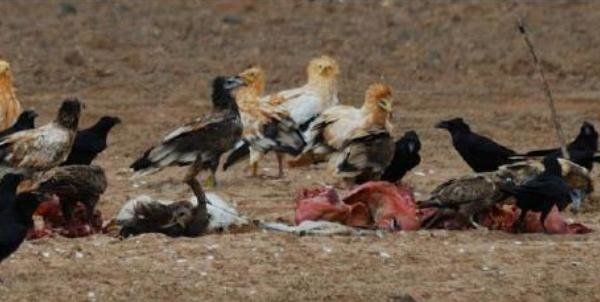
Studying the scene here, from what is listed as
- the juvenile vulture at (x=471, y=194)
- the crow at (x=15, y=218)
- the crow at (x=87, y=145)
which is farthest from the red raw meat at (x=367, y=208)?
the crow at (x=15, y=218)

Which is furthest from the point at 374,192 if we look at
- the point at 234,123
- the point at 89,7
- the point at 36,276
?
the point at 89,7

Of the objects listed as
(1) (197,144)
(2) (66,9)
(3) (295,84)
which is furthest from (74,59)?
(1) (197,144)

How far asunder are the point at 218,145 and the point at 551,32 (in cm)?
1489

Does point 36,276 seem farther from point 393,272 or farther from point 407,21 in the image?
point 407,21

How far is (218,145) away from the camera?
13.4 metres

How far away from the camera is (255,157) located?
55.9 ft

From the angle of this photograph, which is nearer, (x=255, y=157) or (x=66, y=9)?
(x=255, y=157)

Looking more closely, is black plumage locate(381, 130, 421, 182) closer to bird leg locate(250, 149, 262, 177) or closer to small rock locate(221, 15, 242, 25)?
bird leg locate(250, 149, 262, 177)

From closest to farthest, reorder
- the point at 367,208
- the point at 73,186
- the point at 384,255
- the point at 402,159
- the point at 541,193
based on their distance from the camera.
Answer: the point at 384,255, the point at 73,186, the point at 541,193, the point at 367,208, the point at 402,159

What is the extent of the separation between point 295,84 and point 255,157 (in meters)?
7.07

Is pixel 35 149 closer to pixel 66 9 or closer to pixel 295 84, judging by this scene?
pixel 295 84

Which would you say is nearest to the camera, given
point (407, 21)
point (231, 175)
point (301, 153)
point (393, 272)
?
point (393, 272)

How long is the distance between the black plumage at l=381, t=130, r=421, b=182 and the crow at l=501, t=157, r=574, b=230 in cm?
172

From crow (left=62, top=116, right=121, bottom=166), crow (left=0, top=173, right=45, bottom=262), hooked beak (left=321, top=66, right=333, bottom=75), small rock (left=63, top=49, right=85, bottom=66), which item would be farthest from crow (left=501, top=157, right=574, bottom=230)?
small rock (left=63, top=49, right=85, bottom=66)
